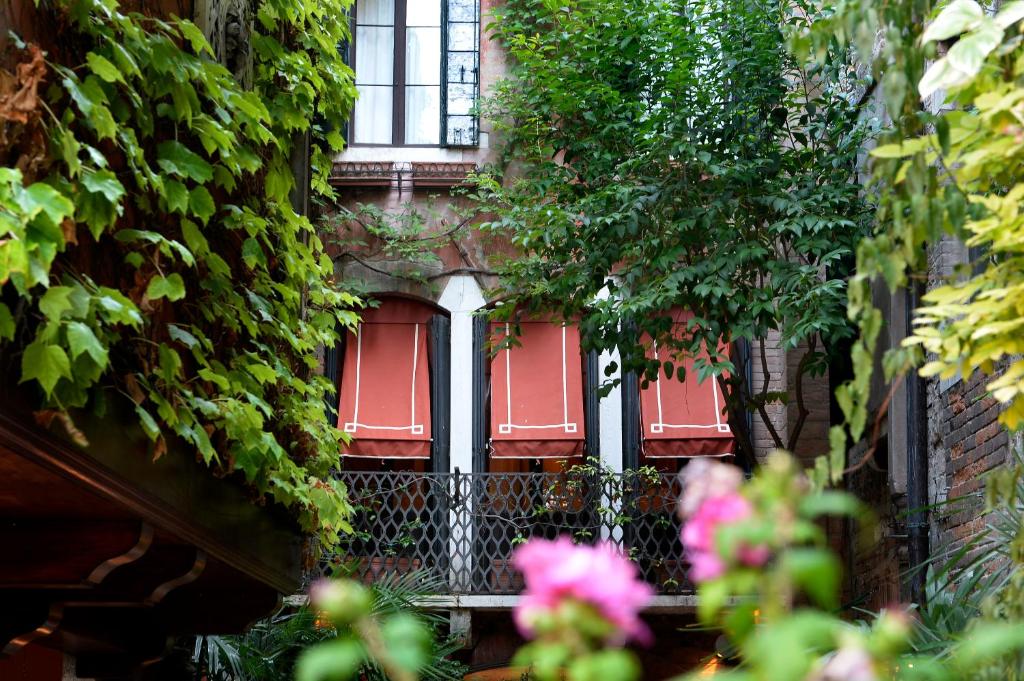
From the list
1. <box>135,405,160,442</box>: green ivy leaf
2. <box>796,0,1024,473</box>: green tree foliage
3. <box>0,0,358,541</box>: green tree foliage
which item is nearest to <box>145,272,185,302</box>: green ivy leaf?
<box>0,0,358,541</box>: green tree foliage

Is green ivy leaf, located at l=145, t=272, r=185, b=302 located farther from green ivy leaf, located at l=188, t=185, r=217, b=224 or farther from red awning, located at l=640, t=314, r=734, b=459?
red awning, located at l=640, t=314, r=734, b=459

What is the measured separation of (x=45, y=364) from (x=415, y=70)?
1175 centimetres

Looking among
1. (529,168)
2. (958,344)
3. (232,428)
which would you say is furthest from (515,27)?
(958,344)

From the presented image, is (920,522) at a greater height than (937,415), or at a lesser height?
lesser

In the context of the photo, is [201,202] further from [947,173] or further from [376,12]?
[376,12]

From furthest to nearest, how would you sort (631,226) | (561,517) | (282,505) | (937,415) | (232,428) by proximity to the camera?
(561,517), (631,226), (937,415), (282,505), (232,428)

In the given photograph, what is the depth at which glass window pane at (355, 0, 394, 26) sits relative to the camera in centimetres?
1491

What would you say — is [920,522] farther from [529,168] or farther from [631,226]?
[529,168]

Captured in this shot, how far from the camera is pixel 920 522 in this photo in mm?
9016

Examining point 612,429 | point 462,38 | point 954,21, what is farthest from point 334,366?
point 954,21

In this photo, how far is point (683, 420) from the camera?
1376 cm

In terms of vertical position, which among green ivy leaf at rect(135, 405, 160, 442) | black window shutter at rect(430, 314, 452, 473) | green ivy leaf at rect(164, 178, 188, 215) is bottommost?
green ivy leaf at rect(135, 405, 160, 442)

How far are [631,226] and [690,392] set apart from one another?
366cm

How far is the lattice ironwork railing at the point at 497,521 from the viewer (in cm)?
1324
